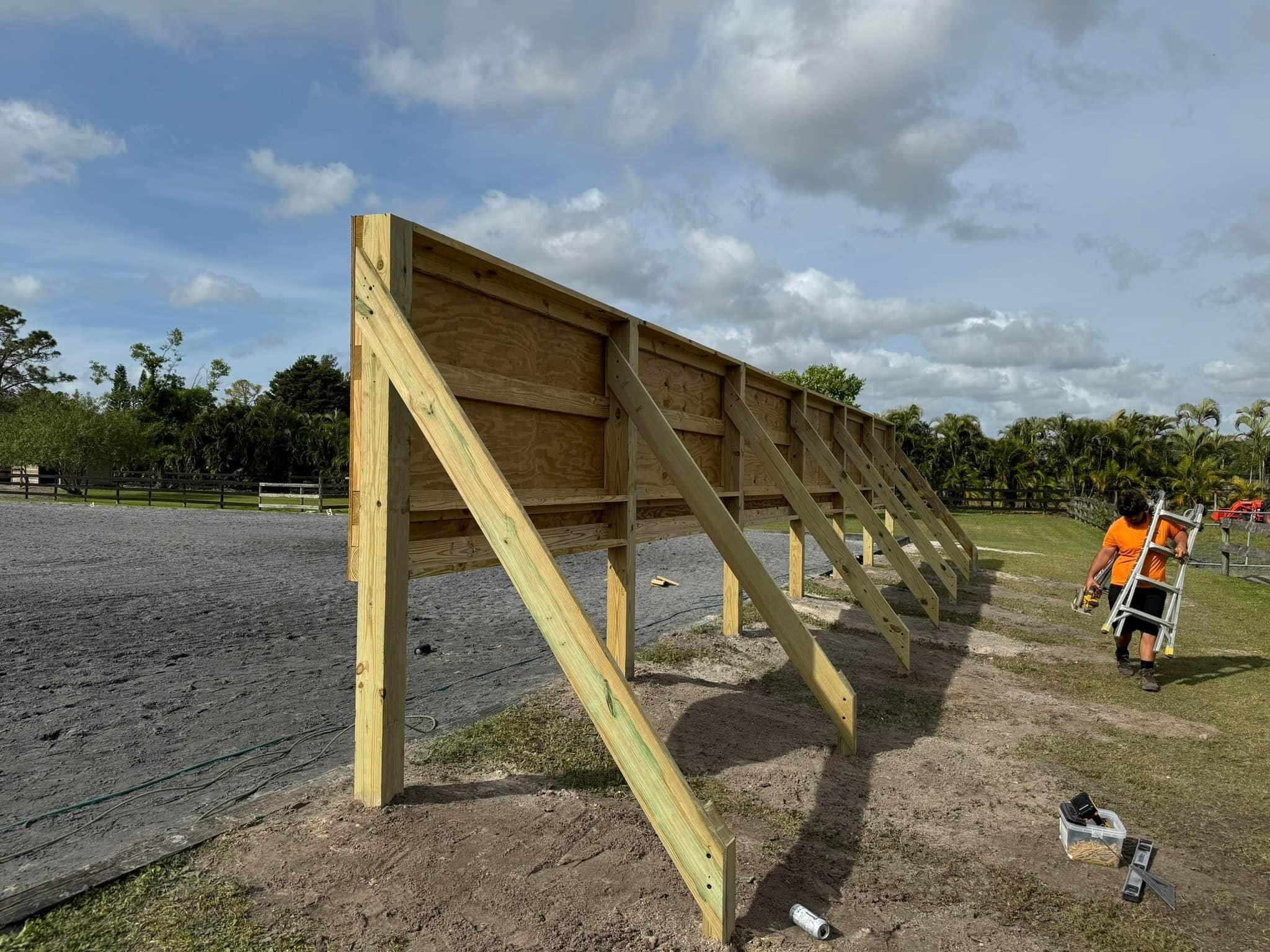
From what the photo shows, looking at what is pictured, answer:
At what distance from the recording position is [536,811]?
11.8 ft

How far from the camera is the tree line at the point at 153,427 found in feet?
134

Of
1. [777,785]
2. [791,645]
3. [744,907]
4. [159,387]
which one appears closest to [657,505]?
[791,645]

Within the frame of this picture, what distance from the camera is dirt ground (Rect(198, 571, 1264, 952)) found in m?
2.77

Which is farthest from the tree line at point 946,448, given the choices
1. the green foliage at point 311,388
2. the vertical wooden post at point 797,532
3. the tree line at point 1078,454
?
the vertical wooden post at point 797,532

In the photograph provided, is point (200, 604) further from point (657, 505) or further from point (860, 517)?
point (860, 517)

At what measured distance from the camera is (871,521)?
7.93 metres

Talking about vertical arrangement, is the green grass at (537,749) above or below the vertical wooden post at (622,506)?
below

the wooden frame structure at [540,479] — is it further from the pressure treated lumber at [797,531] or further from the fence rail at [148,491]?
the fence rail at [148,491]

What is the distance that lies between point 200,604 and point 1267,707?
33.1ft

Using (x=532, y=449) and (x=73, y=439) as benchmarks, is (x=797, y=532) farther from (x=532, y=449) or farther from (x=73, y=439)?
(x=73, y=439)

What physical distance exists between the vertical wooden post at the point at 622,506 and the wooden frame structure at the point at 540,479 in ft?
0.04

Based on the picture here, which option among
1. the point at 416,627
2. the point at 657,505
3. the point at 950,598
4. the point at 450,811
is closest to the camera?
the point at 450,811

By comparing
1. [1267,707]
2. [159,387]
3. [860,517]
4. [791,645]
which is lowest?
[1267,707]

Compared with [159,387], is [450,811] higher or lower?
lower
